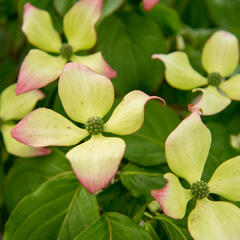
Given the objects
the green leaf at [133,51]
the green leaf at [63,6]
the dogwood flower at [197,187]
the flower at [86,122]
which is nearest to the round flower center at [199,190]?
the dogwood flower at [197,187]

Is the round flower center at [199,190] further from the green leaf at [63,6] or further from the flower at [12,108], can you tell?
the green leaf at [63,6]

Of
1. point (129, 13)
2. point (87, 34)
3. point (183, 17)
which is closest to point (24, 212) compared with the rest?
point (87, 34)

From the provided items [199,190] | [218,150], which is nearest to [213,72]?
[218,150]

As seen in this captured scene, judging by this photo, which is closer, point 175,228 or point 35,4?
point 175,228

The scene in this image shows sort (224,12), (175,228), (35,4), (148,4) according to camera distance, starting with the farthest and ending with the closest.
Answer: (224,12) → (35,4) → (148,4) → (175,228)

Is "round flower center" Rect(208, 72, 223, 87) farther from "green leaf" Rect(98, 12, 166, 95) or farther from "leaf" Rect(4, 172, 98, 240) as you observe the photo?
"leaf" Rect(4, 172, 98, 240)

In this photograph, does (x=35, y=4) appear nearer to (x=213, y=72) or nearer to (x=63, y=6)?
(x=63, y=6)

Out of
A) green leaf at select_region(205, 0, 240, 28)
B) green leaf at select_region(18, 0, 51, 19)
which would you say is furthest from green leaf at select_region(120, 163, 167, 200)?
green leaf at select_region(205, 0, 240, 28)
